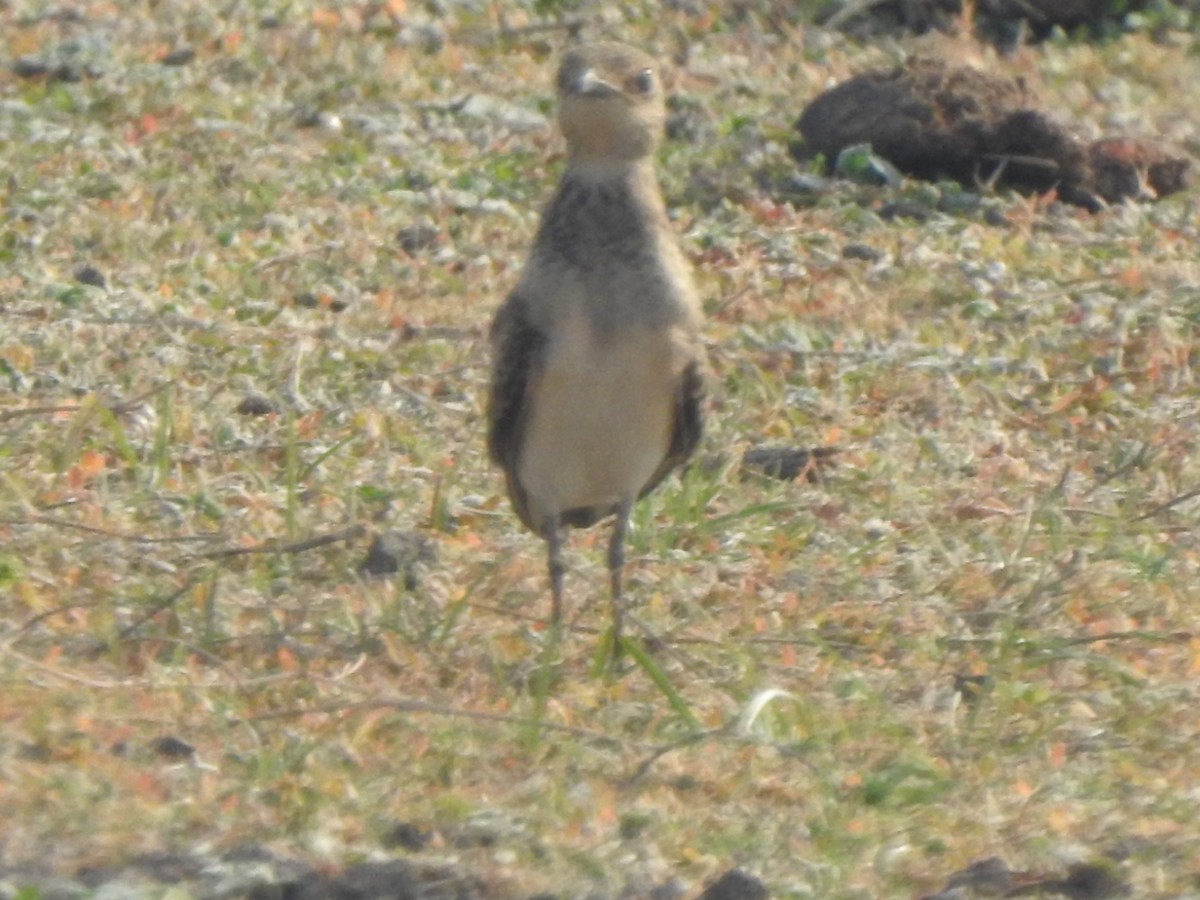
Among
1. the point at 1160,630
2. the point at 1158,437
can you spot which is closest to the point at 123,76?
the point at 1158,437

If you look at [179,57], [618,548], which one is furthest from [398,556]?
[179,57]

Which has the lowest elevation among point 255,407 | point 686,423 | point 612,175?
point 255,407

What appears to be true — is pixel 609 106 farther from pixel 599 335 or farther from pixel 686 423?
pixel 686 423

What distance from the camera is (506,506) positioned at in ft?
22.1

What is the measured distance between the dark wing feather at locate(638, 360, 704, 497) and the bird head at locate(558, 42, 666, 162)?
533 mm

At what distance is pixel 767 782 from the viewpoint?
188 inches

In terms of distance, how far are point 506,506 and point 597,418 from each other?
1053 mm

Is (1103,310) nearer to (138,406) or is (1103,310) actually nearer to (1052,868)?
(138,406)

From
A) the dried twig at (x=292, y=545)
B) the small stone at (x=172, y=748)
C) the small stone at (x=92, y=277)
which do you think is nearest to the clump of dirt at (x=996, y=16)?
the small stone at (x=92, y=277)

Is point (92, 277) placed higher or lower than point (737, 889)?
higher

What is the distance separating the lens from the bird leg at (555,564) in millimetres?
5785

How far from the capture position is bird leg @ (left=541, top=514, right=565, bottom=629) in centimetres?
579

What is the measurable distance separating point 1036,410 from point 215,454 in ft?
8.24

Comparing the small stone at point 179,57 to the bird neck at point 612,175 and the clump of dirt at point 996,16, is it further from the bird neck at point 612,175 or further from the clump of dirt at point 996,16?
the bird neck at point 612,175
